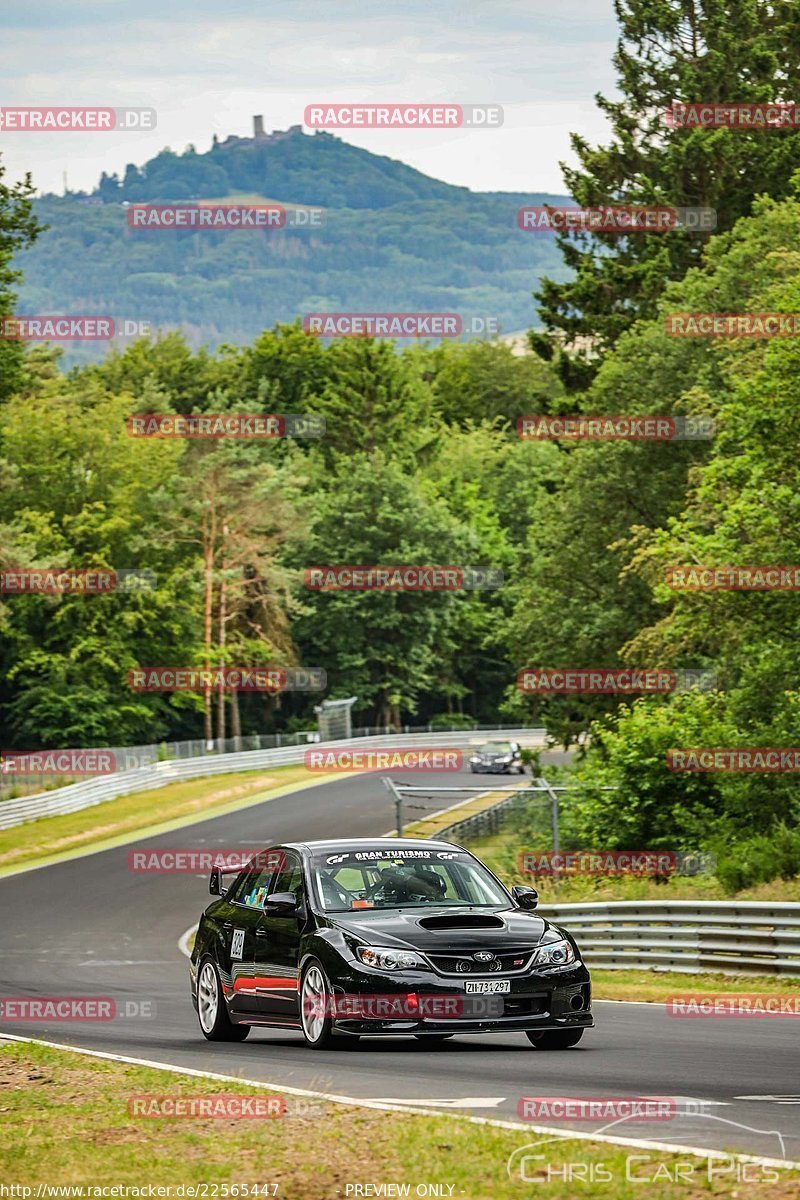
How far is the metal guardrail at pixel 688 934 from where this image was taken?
19.8 metres

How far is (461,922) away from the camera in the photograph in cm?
1291

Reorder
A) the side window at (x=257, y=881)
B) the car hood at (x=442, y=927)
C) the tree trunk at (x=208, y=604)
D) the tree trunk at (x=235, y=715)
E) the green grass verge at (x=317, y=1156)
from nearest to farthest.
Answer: the green grass verge at (x=317, y=1156)
the car hood at (x=442, y=927)
the side window at (x=257, y=881)
the tree trunk at (x=208, y=604)
the tree trunk at (x=235, y=715)

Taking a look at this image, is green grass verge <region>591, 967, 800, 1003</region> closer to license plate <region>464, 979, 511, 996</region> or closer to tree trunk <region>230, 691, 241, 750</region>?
license plate <region>464, 979, 511, 996</region>

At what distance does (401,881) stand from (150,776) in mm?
53693

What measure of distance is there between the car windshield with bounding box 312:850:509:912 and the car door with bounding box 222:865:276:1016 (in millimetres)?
742

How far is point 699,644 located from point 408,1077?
28653mm

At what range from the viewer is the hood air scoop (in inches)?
506

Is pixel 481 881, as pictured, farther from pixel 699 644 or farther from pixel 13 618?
pixel 13 618

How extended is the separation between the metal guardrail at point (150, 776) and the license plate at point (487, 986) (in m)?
42.1

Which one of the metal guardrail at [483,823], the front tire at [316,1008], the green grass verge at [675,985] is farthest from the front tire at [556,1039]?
the metal guardrail at [483,823]

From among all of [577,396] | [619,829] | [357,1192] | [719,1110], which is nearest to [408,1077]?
[719,1110]

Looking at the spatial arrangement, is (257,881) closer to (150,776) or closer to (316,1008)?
(316,1008)

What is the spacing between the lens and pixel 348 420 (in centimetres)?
11056

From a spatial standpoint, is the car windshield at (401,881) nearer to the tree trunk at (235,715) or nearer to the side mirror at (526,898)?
the side mirror at (526,898)
